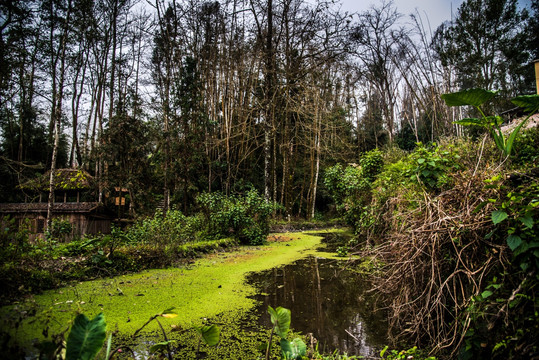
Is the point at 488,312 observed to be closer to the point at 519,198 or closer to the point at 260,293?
the point at 519,198

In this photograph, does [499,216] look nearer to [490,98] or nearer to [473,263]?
[473,263]

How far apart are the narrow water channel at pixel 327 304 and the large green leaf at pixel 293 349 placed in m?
0.83

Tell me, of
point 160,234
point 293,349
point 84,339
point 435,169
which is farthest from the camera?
point 160,234

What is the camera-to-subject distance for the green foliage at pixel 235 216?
728cm

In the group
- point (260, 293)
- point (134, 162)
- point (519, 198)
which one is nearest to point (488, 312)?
point (519, 198)

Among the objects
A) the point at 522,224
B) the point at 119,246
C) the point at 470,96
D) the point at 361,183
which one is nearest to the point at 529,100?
the point at 470,96

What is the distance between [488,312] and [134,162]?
11.0 m

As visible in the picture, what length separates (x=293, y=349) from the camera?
56.3 inches

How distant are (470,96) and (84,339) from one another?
321 centimetres

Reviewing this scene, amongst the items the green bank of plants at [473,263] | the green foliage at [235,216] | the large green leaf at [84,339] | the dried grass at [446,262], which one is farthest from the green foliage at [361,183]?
the large green leaf at [84,339]

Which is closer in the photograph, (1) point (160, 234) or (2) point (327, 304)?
(2) point (327, 304)

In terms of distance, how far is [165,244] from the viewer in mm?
5168

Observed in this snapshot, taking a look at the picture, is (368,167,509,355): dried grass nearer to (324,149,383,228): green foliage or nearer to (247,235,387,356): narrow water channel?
(247,235,387,356): narrow water channel

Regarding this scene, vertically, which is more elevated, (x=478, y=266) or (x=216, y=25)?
(x=216, y=25)
